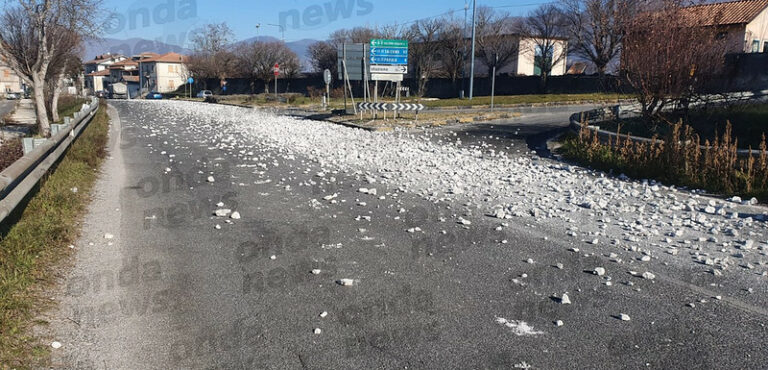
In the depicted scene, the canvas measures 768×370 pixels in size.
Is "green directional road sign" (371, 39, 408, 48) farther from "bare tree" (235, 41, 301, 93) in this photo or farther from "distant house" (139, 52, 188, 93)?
"distant house" (139, 52, 188, 93)

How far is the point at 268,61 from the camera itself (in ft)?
245

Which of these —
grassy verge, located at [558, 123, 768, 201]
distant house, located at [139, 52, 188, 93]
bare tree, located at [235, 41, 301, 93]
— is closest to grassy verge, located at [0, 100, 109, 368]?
grassy verge, located at [558, 123, 768, 201]

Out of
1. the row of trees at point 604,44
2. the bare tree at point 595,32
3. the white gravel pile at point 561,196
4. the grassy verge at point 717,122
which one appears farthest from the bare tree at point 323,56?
the grassy verge at point 717,122

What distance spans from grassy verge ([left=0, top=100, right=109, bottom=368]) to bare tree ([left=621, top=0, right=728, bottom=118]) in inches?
510

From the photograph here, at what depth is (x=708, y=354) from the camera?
3.91 meters

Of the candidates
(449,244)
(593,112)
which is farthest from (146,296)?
(593,112)

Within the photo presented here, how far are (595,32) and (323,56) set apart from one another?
3634cm

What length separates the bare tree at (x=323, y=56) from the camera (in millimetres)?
68938

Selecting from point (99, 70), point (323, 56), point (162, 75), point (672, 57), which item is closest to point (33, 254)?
point (672, 57)

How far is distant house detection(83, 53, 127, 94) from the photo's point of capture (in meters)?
127

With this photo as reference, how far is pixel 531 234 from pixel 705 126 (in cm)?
1005

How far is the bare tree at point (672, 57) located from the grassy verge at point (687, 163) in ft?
7.61

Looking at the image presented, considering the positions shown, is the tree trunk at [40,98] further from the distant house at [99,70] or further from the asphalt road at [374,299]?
the distant house at [99,70]

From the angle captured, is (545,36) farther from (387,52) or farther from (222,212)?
(222,212)
